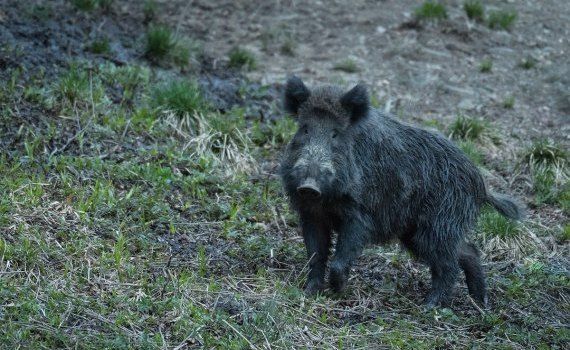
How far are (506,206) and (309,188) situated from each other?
2216mm

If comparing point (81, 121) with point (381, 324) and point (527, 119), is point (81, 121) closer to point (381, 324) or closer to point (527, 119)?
point (381, 324)

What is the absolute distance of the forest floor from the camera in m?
6.61

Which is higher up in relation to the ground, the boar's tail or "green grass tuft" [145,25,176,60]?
the boar's tail

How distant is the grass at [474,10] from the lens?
1355 cm

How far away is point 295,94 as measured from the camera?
7.55m

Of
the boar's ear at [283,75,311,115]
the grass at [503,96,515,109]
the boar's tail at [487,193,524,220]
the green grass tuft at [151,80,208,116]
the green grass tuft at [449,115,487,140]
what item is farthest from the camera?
the grass at [503,96,515,109]

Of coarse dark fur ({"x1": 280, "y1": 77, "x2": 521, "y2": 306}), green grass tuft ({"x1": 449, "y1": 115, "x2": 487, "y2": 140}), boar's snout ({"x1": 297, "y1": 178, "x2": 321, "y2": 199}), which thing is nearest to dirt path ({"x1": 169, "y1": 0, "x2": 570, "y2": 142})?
green grass tuft ({"x1": 449, "y1": 115, "x2": 487, "y2": 140})

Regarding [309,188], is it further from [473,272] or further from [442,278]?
[473,272]

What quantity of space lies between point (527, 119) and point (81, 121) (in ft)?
18.9

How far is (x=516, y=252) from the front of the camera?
8.70 m

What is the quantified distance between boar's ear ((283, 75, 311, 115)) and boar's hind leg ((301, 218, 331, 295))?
0.99 m

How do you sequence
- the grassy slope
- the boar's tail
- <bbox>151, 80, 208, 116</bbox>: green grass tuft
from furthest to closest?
<bbox>151, 80, 208, 116</bbox>: green grass tuft, the boar's tail, the grassy slope

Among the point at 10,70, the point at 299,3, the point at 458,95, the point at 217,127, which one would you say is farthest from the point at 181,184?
the point at 299,3

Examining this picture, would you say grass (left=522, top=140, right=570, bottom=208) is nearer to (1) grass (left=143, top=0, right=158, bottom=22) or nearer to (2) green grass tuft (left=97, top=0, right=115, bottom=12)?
(1) grass (left=143, top=0, right=158, bottom=22)
